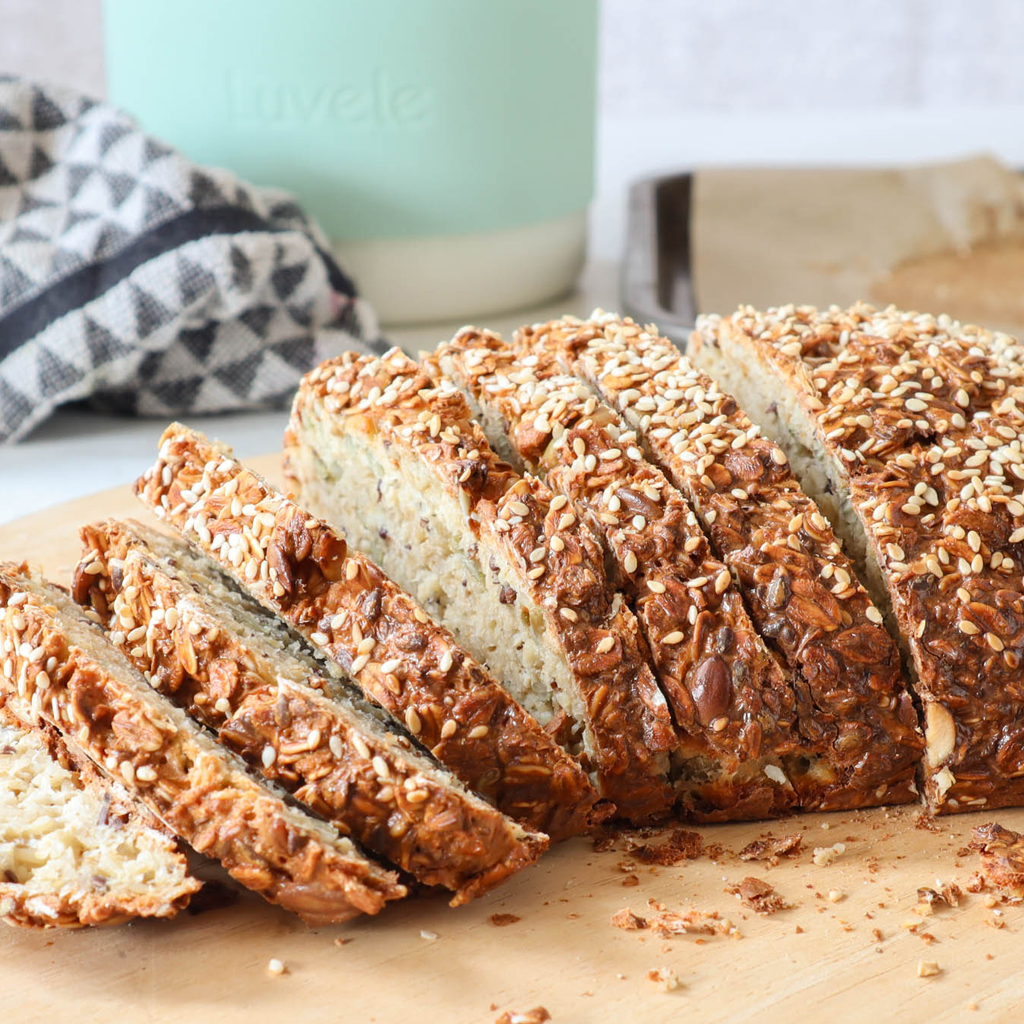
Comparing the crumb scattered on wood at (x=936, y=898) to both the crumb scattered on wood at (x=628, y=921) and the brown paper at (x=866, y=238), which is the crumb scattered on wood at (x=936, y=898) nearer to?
the crumb scattered on wood at (x=628, y=921)

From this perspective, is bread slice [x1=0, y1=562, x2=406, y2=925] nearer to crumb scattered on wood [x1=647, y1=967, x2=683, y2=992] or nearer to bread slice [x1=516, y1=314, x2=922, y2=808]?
crumb scattered on wood [x1=647, y1=967, x2=683, y2=992]

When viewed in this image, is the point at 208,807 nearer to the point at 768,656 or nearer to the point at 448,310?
the point at 768,656

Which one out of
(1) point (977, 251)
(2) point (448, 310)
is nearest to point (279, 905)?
(2) point (448, 310)

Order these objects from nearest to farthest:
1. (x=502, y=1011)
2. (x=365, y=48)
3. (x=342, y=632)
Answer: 1. (x=502, y=1011)
2. (x=342, y=632)
3. (x=365, y=48)

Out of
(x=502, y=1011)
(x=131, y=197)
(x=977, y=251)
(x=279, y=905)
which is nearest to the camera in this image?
(x=502, y=1011)

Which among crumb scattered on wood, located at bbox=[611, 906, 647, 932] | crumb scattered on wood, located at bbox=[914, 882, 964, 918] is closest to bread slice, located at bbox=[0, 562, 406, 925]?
crumb scattered on wood, located at bbox=[611, 906, 647, 932]

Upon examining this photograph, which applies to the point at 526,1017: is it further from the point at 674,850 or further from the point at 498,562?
the point at 498,562
